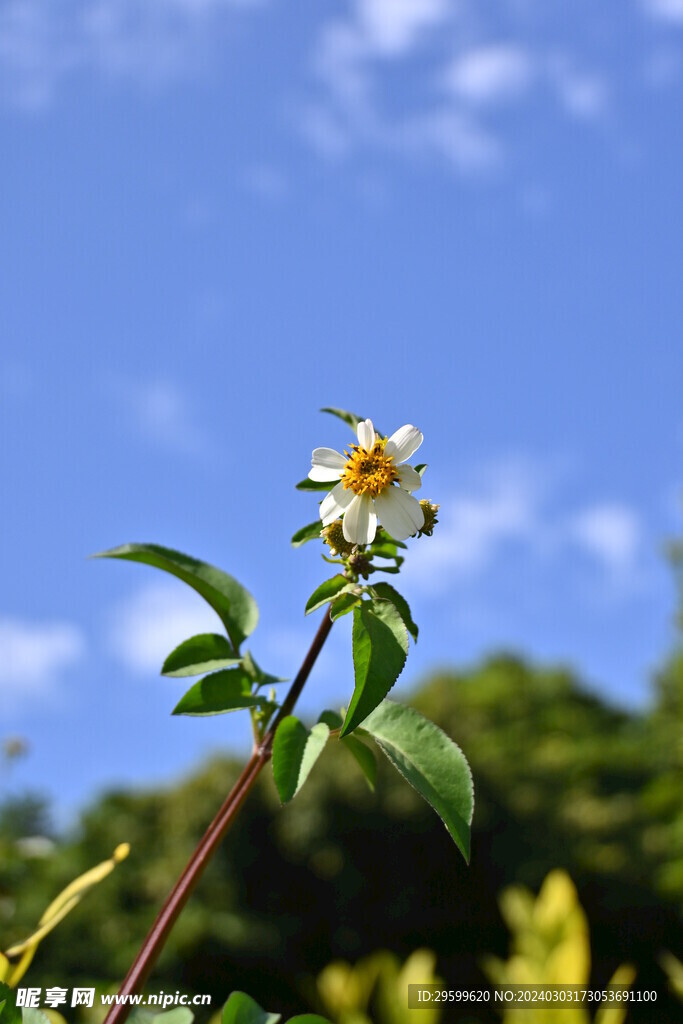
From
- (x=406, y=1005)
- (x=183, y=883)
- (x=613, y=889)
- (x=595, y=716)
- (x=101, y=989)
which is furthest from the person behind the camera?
(x=595, y=716)

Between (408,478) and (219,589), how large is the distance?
0.15 metres

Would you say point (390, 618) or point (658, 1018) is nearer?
point (390, 618)

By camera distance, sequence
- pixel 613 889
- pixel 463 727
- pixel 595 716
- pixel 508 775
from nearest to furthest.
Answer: pixel 613 889
pixel 508 775
pixel 463 727
pixel 595 716

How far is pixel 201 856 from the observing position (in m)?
0.58

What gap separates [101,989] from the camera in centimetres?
107

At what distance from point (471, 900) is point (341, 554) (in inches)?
337

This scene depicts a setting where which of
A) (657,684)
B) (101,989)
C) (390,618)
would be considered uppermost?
(657,684)

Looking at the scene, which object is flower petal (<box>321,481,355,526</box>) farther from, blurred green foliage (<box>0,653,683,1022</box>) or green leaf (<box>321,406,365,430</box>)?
blurred green foliage (<box>0,653,683,1022</box>)

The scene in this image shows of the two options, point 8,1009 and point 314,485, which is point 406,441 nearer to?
point 314,485

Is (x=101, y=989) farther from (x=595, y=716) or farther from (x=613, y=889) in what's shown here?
(x=595, y=716)

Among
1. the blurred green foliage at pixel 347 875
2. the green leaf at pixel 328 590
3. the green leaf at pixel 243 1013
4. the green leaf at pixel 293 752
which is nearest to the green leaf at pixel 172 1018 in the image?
the green leaf at pixel 243 1013

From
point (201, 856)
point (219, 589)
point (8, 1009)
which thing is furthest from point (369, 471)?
point (8, 1009)

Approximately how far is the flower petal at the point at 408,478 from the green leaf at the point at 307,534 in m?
0.06

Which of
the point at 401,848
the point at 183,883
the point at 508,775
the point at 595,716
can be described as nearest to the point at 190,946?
the point at 401,848
